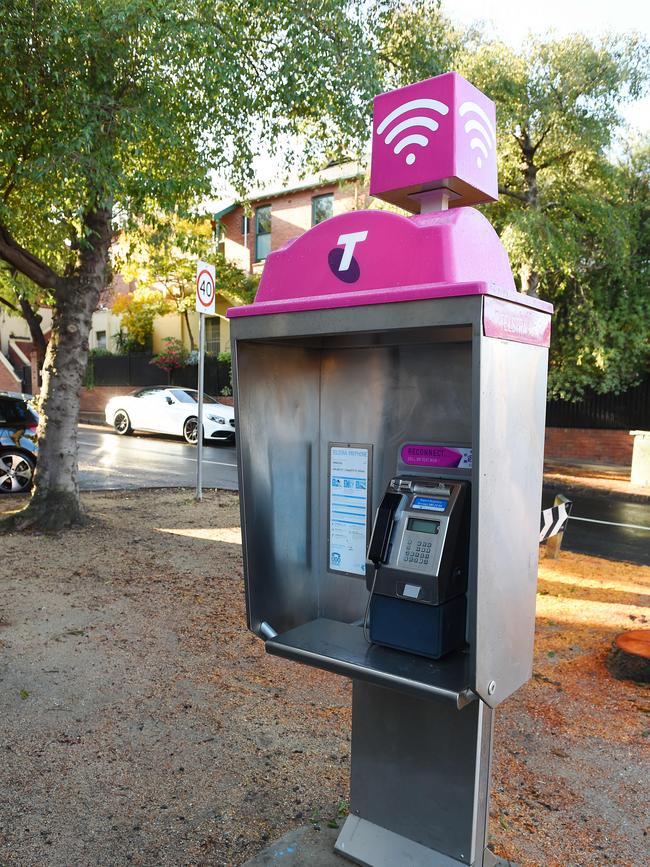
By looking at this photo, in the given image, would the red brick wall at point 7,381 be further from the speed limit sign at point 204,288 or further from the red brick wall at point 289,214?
the speed limit sign at point 204,288

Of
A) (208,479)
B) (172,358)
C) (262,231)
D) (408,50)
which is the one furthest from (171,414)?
(408,50)

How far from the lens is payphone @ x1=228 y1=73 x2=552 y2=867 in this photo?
209 cm

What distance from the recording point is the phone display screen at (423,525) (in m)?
2.26

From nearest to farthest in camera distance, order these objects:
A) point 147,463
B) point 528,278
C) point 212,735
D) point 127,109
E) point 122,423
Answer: point 212,735
point 127,109
point 528,278
point 147,463
point 122,423

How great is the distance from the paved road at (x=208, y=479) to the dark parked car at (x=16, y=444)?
911mm

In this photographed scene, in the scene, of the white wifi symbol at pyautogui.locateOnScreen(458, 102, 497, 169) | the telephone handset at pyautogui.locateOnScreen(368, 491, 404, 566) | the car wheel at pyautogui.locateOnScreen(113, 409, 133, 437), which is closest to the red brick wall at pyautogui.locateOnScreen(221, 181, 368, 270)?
the car wheel at pyautogui.locateOnScreen(113, 409, 133, 437)

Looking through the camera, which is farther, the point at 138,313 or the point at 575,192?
the point at 138,313

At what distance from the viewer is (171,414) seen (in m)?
18.1

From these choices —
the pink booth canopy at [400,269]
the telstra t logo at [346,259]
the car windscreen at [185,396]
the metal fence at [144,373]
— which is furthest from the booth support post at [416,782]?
the metal fence at [144,373]

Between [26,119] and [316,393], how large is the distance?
5.42m

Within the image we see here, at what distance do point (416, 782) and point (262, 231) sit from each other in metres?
25.3

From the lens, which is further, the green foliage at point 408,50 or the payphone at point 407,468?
the green foliage at point 408,50

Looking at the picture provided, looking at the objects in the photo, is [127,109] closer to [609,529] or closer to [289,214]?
A: [609,529]

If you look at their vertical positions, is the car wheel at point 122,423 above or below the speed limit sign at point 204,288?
below
